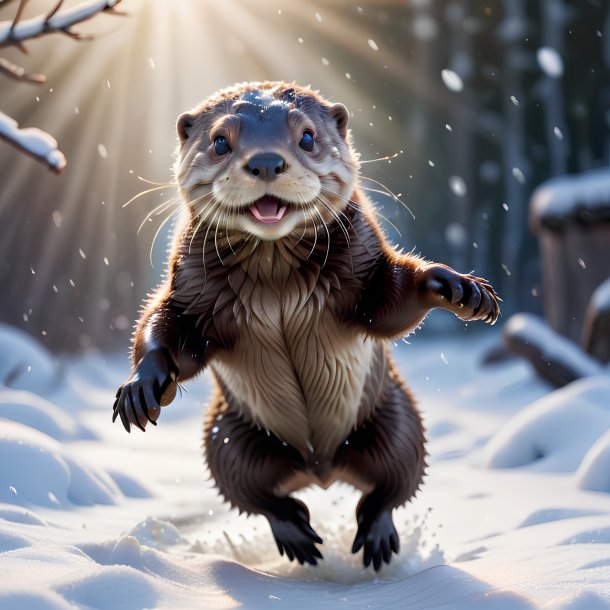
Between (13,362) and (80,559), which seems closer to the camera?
(80,559)

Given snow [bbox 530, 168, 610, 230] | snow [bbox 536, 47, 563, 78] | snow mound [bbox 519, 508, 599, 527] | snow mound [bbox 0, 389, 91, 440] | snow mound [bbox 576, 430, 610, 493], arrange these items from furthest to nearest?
snow [bbox 536, 47, 563, 78]
snow [bbox 530, 168, 610, 230]
snow mound [bbox 0, 389, 91, 440]
snow mound [bbox 576, 430, 610, 493]
snow mound [bbox 519, 508, 599, 527]

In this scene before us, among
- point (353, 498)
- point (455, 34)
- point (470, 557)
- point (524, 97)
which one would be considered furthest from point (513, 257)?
point (470, 557)

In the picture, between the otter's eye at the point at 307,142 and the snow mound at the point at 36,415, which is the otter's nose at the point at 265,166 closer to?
the otter's eye at the point at 307,142

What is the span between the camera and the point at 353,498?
13.5 ft

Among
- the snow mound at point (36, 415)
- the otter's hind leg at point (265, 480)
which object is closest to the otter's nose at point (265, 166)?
the otter's hind leg at point (265, 480)

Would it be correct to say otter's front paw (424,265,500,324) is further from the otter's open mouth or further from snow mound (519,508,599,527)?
snow mound (519,508,599,527)

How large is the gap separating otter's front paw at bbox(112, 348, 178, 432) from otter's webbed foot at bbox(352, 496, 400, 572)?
820 mm

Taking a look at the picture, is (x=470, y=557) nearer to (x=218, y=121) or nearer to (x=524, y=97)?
(x=218, y=121)

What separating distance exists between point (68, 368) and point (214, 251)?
267 inches

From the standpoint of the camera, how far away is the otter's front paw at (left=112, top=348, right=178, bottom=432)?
211 cm

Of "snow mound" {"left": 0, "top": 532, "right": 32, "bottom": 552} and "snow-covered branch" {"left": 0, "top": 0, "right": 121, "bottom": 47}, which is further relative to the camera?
"snow-covered branch" {"left": 0, "top": 0, "right": 121, "bottom": 47}

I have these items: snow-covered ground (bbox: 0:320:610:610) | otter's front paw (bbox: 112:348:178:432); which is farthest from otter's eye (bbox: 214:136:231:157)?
snow-covered ground (bbox: 0:320:610:610)

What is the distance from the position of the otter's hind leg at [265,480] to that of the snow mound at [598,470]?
1155 mm

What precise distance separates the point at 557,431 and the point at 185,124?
2.31m
